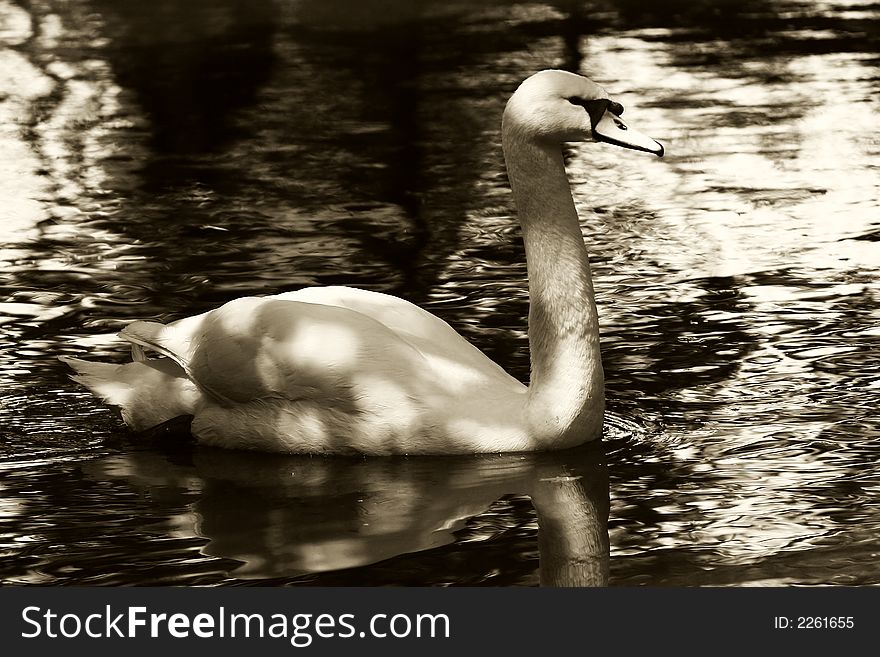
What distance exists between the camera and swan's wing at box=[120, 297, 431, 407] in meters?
7.93

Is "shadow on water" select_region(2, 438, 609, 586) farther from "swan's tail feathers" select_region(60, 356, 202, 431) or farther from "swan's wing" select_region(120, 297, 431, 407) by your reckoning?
"swan's wing" select_region(120, 297, 431, 407)

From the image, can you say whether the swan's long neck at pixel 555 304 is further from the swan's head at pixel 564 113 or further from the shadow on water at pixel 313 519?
the shadow on water at pixel 313 519

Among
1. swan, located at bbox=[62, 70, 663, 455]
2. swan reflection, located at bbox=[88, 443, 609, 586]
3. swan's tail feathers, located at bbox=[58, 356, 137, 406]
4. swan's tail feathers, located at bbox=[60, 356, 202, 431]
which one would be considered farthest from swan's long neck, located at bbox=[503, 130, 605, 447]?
swan's tail feathers, located at bbox=[58, 356, 137, 406]

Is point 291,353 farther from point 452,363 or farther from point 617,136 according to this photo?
point 617,136

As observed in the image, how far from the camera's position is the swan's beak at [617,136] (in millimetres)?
7949

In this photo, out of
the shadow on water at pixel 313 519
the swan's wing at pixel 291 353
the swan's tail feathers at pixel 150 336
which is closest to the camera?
the shadow on water at pixel 313 519

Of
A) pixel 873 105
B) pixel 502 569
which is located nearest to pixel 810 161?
pixel 873 105

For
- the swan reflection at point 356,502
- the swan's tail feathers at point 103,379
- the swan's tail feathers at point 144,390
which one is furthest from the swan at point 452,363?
the swan's tail feathers at point 103,379

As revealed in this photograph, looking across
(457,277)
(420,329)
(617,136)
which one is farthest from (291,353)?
(457,277)

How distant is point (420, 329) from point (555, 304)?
682mm

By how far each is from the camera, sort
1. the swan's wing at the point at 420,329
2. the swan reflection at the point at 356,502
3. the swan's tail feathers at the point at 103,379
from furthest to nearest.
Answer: the swan's tail feathers at the point at 103,379, the swan's wing at the point at 420,329, the swan reflection at the point at 356,502

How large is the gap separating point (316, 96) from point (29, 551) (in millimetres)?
12731

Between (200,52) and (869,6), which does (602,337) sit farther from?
(869,6)

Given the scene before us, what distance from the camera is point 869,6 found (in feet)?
88.0
